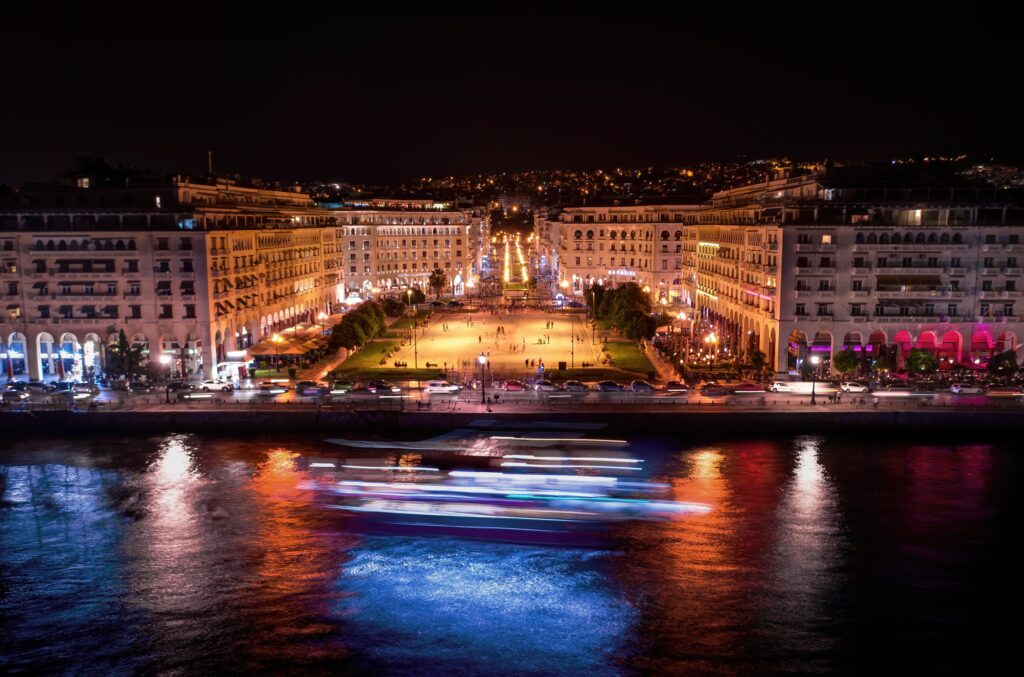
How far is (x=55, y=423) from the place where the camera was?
46.8 meters

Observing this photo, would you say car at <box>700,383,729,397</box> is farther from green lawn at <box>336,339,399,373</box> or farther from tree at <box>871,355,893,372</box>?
green lawn at <box>336,339,399,373</box>

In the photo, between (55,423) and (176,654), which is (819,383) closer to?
(176,654)

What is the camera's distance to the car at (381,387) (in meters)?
49.4

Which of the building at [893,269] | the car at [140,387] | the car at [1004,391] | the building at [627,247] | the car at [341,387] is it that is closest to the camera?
the car at [1004,391]

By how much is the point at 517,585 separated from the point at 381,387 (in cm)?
2447

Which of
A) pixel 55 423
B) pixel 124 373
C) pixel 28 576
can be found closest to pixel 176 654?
Answer: pixel 28 576

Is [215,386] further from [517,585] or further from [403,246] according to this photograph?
[403,246]

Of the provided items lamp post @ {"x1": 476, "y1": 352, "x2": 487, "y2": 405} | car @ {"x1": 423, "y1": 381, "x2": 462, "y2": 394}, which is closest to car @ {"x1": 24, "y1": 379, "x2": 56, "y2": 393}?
car @ {"x1": 423, "y1": 381, "x2": 462, "y2": 394}

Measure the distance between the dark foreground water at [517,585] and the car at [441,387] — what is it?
511 inches

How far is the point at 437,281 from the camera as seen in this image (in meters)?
104

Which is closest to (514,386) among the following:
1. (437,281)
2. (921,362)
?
(921,362)

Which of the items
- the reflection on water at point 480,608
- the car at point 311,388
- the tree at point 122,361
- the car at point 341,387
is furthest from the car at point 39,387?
the reflection on water at point 480,608

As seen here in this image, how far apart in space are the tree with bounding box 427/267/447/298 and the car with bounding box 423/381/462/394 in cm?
5414

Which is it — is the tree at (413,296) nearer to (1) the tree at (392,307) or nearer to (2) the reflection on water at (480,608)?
(1) the tree at (392,307)
